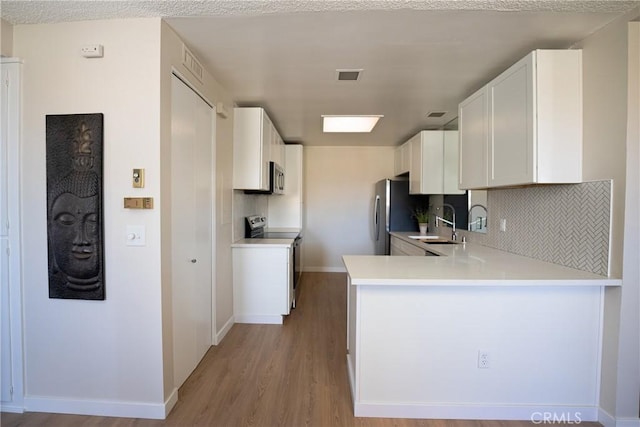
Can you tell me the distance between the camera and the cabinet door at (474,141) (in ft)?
7.95

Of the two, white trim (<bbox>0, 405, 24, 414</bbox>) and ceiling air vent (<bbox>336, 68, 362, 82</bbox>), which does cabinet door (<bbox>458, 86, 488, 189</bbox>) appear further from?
white trim (<bbox>0, 405, 24, 414</bbox>)

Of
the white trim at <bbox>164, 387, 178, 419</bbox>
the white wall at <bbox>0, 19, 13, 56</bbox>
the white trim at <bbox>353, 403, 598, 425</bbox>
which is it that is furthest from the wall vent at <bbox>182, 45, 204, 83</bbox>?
the white trim at <bbox>353, 403, 598, 425</bbox>

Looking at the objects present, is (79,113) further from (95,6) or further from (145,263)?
(145,263)

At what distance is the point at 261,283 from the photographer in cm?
330

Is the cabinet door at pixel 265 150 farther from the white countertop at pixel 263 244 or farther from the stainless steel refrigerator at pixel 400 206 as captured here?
the stainless steel refrigerator at pixel 400 206

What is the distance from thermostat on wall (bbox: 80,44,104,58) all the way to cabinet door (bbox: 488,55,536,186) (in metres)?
2.69

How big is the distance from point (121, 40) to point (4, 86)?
81cm

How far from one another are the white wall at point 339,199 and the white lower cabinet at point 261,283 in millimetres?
2545

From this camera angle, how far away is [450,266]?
2.05 m

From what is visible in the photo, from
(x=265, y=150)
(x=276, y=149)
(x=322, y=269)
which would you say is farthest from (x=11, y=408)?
(x=322, y=269)

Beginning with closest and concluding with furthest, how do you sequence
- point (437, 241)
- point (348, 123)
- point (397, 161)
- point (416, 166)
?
1. point (437, 241)
2. point (348, 123)
3. point (416, 166)
4. point (397, 161)

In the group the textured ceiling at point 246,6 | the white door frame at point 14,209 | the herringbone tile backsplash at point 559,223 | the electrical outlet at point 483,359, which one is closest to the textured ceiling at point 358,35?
the textured ceiling at point 246,6

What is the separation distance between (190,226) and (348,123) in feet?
8.45

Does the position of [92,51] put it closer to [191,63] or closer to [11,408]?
[191,63]
